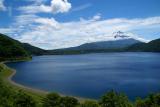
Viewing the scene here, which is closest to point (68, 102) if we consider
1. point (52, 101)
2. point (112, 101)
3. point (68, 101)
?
point (68, 101)

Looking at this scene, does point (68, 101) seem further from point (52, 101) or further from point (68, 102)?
point (52, 101)

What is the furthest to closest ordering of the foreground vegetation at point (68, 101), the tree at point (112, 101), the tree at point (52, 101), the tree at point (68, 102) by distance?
1. the tree at point (68, 102)
2. the tree at point (52, 101)
3. the tree at point (112, 101)
4. the foreground vegetation at point (68, 101)

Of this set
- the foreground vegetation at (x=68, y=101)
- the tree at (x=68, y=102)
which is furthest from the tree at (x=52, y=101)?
the tree at (x=68, y=102)

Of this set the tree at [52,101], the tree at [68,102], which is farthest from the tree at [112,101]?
the tree at [52,101]

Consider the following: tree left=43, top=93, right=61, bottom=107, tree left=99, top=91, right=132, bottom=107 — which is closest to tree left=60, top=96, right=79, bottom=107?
tree left=43, top=93, right=61, bottom=107

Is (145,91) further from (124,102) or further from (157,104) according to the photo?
(124,102)

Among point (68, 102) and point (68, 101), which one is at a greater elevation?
point (68, 101)

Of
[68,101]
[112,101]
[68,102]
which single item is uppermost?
[112,101]

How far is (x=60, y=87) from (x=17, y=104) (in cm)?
5537

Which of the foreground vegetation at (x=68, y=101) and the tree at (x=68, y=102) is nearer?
the foreground vegetation at (x=68, y=101)

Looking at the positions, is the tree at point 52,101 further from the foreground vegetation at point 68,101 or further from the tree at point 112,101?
the tree at point 112,101

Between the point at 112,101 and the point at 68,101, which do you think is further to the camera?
the point at 68,101

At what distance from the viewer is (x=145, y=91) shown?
307 ft

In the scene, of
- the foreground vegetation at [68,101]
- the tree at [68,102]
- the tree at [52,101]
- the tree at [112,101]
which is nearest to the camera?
the foreground vegetation at [68,101]
